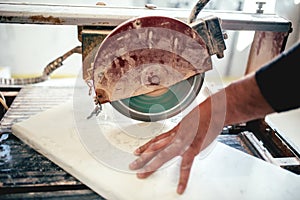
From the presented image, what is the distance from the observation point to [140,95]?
124 cm

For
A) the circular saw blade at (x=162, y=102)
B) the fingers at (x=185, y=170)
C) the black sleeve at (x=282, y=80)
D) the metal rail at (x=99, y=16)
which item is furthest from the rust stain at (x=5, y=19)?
the black sleeve at (x=282, y=80)

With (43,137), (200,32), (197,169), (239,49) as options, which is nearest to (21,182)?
(43,137)

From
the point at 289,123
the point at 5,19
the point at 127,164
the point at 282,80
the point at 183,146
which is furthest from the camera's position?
the point at 289,123

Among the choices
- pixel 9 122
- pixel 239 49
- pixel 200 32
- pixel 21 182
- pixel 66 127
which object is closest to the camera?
pixel 21 182

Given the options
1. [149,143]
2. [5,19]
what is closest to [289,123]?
[149,143]

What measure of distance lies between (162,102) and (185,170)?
326 millimetres

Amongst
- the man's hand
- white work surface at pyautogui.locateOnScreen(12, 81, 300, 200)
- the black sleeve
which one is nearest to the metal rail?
white work surface at pyautogui.locateOnScreen(12, 81, 300, 200)

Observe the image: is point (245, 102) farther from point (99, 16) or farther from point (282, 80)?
point (99, 16)

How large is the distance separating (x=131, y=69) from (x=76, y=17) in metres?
0.31

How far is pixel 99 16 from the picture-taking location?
1277mm

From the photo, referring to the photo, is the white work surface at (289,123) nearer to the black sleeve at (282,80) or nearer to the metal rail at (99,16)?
the metal rail at (99,16)

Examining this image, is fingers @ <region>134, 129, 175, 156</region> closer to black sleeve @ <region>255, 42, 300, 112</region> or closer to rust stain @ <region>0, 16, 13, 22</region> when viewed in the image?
black sleeve @ <region>255, 42, 300, 112</region>

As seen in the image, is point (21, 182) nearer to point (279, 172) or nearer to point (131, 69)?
point (131, 69)

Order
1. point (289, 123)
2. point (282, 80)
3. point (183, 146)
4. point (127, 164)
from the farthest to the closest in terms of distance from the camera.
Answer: point (289, 123) < point (127, 164) < point (183, 146) < point (282, 80)
